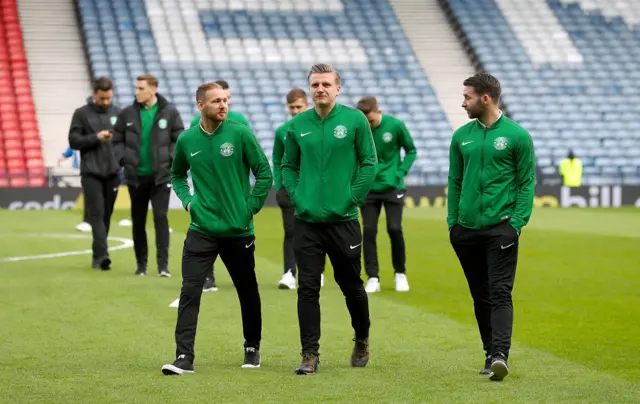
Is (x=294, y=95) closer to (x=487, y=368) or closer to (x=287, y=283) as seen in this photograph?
(x=287, y=283)

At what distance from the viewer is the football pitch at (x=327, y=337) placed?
6945mm

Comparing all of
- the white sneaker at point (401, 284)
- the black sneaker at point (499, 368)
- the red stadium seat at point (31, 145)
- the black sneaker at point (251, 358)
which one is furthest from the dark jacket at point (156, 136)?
the red stadium seat at point (31, 145)

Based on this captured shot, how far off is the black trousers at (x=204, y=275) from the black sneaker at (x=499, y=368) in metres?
1.55

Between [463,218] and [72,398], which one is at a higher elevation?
[463,218]

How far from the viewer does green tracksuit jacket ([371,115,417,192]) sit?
12453 mm

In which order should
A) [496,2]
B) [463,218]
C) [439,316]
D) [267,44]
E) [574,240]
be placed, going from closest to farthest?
[463,218] < [439,316] < [574,240] < [267,44] < [496,2]

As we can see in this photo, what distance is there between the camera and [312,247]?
304 inches

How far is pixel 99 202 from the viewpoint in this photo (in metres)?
14.7

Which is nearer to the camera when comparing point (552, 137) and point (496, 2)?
point (552, 137)

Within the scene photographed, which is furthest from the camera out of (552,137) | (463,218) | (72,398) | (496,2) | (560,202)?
(496,2)

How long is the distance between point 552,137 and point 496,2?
8.27 metres

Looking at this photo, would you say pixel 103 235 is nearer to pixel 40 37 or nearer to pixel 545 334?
pixel 545 334

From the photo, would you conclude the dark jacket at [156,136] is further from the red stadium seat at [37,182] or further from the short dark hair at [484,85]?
the red stadium seat at [37,182]

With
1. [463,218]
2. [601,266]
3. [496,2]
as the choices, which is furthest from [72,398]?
[496,2]
